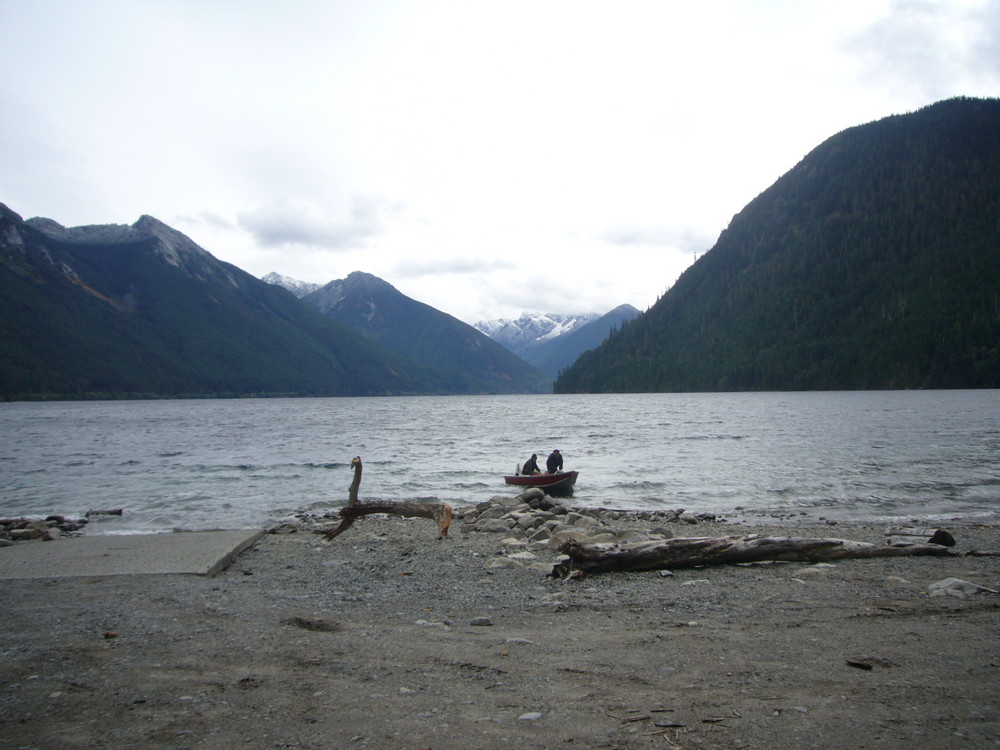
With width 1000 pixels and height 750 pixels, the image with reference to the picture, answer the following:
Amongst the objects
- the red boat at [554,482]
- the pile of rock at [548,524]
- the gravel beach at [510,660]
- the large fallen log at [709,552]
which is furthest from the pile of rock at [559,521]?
the gravel beach at [510,660]

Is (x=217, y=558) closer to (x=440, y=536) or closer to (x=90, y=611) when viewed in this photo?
(x=90, y=611)

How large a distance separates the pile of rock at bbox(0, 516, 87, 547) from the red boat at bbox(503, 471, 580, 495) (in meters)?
16.6

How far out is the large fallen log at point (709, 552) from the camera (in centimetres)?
1095

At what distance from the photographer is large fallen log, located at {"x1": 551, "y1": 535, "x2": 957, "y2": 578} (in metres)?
10.9

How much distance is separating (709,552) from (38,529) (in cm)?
1844

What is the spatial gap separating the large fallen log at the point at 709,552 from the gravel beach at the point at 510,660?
0.24 metres

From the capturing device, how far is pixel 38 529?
58.5ft

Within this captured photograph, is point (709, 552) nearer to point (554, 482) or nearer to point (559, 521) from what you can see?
point (559, 521)

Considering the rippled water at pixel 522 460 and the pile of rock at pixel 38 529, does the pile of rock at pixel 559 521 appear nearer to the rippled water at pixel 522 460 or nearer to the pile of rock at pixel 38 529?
the rippled water at pixel 522 460

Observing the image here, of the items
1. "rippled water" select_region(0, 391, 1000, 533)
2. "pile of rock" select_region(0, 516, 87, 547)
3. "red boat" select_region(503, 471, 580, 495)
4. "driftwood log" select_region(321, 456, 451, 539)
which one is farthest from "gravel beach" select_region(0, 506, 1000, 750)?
"red boat" select_region(503, 471, 580, 495)

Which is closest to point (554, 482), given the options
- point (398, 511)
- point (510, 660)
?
point (398, 511)

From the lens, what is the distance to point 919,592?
30.2ft

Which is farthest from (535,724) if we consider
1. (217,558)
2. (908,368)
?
(908,368)

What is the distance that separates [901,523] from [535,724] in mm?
17962
